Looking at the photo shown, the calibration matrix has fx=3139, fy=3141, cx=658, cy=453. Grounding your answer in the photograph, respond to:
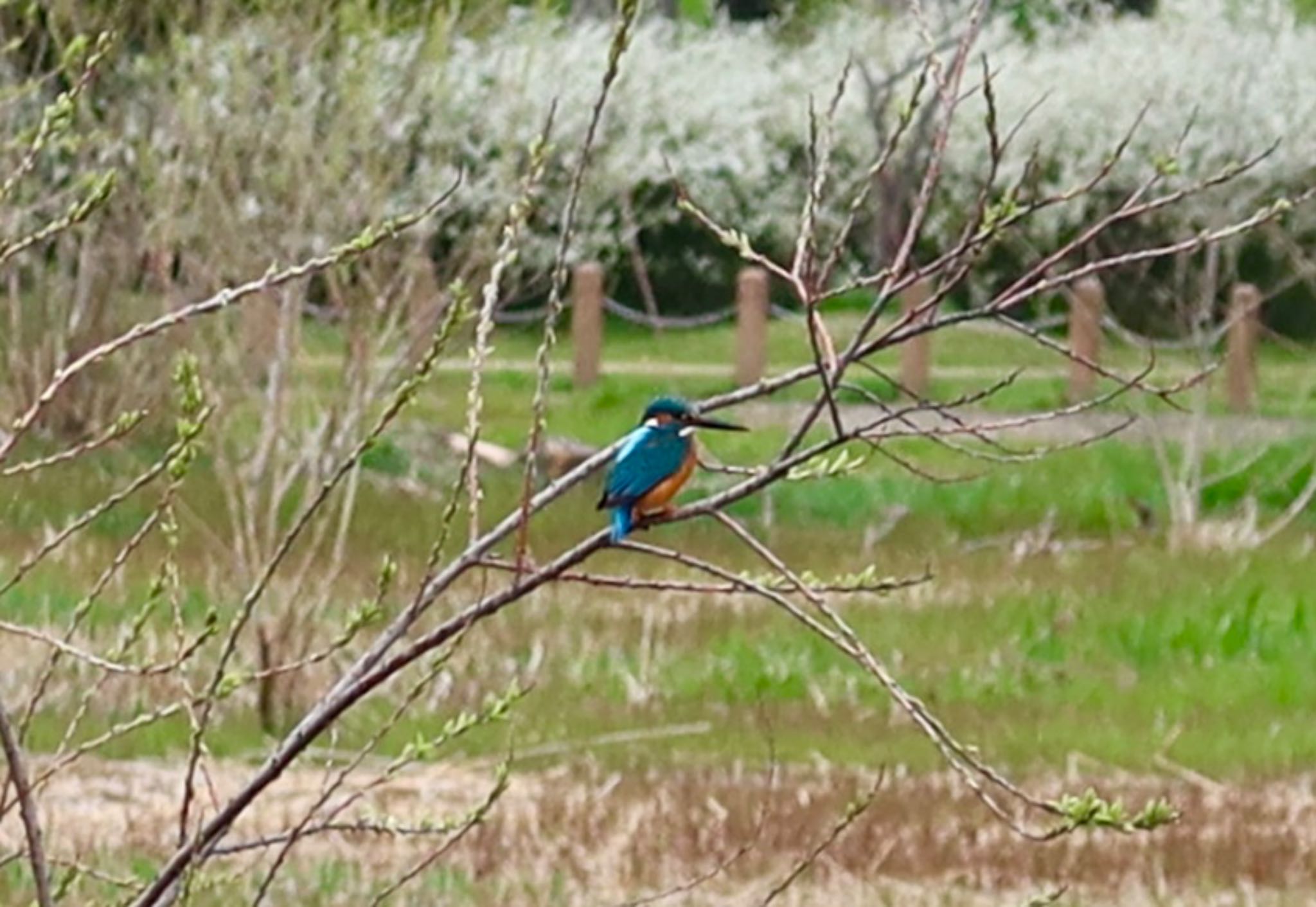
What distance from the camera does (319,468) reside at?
366 inches

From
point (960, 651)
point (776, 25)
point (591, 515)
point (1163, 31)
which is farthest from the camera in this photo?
point (776, 25)

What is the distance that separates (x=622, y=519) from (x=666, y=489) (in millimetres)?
61

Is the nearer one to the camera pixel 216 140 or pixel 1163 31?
pixel 216 140

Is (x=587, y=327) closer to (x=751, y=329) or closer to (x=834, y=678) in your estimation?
(x=751, y=329)

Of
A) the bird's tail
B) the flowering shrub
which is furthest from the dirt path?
the flowering shrub

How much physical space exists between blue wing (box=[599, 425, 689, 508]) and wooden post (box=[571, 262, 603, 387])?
2157 cm

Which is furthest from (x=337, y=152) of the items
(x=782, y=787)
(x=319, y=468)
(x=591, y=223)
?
(x=591, y=223)

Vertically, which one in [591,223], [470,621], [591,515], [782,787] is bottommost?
[591,223]

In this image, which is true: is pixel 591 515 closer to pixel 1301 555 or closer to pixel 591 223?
pixel 1301 555

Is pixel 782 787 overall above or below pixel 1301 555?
above

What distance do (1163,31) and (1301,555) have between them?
2473 cm

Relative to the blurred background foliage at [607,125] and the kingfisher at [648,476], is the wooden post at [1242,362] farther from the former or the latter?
the kingfisher at [648,476]

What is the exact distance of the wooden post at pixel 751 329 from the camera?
25188 millimetres

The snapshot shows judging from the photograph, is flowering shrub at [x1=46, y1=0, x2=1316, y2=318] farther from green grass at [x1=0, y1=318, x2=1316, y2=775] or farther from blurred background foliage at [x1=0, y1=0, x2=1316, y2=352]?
green grass at [x1=0, y1=318, x2=1316, y2=775]
